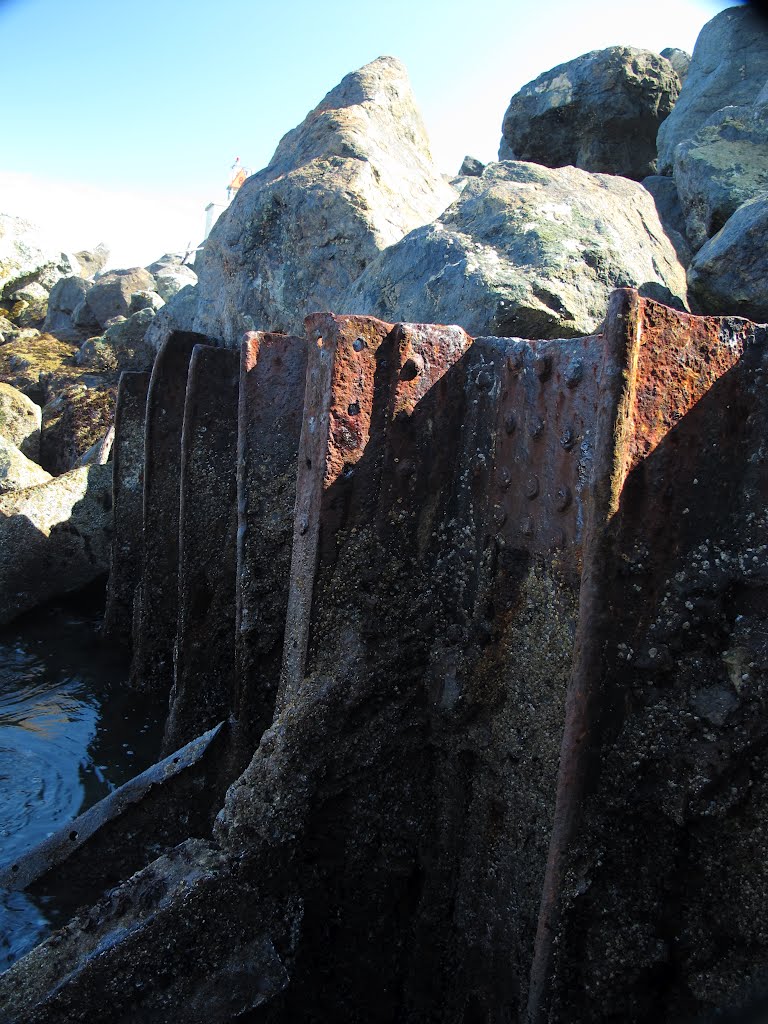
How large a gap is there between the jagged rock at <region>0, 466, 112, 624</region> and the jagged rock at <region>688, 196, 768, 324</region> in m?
5.64

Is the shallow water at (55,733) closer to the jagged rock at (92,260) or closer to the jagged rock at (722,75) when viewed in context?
the jagged rock at (722,75)

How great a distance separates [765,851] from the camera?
6.06ft

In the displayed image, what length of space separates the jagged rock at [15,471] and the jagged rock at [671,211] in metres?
6.26

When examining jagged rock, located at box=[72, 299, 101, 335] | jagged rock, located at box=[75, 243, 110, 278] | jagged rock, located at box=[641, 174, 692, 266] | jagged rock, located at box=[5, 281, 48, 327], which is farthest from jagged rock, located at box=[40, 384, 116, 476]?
jagged rock, located at box=[75, 243, 110, 278]

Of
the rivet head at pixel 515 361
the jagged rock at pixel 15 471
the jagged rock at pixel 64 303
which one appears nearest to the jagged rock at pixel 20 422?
the jagged rock at pixel 15 471

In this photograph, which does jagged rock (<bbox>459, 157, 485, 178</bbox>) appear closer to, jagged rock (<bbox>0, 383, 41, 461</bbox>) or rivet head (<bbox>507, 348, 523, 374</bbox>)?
jagged rock (<bbox>0, 383, 41, 461</bbox>)

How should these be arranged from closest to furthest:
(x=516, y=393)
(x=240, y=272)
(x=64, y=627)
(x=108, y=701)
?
(x=516, y=393)
(x=108, y=701)
(x=240, y=272)
(x=64, y=627)

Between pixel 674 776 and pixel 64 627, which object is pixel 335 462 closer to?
pixel 674 776

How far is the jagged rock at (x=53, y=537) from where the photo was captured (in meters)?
7.31

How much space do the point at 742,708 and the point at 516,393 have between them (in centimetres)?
108

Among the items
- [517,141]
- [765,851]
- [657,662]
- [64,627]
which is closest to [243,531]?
[657,662]

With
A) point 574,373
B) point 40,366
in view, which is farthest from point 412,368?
point 40,366

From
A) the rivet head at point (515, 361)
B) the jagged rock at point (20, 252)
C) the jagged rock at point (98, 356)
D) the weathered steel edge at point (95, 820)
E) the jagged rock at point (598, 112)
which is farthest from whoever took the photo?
the jagged rock at point (20, 252)

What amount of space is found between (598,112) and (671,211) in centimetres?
256
